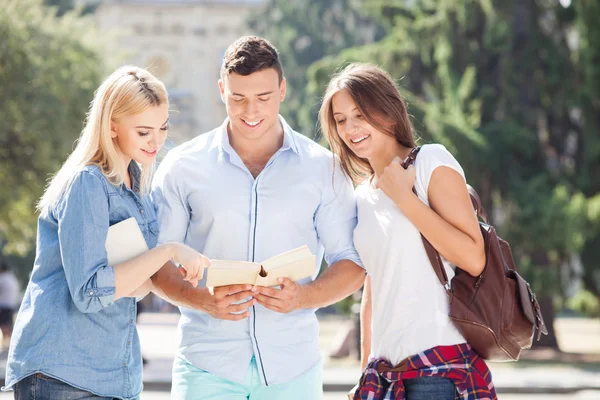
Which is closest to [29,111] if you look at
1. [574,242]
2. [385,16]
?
[385,16]

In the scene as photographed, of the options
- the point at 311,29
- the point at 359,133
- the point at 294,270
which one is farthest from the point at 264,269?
the point at 311,29

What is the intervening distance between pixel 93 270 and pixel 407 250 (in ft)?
3.87

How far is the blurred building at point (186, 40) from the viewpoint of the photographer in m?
59.2

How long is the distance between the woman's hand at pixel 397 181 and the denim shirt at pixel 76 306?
3.43 ft

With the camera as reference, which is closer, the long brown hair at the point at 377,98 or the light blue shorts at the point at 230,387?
the light blue shorts at the point at 230,387

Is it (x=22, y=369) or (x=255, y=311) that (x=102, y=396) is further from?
(x=255, y=311)

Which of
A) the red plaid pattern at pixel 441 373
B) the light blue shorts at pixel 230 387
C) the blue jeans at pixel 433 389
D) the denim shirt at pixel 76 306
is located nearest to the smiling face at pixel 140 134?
the denim shirt at pixel 76 306

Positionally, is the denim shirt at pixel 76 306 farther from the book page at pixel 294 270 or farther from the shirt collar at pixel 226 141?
the shirt collar at pixel 226 141

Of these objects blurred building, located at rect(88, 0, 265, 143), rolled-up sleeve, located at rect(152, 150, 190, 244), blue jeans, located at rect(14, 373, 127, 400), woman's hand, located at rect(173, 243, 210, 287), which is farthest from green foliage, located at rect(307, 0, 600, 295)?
blurred building, located at rect(88, 0, 265, 143)

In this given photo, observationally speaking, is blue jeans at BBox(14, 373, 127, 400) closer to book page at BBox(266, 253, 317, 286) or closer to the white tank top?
book page at BBox(266, 253, 317, 286)

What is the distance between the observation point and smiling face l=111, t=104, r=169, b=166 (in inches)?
148

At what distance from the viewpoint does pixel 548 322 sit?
20.3 meters

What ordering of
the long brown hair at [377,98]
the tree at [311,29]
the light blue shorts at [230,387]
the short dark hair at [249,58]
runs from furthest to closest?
the tree at [311,29] < the short dark hair at [249,58] < the long brown hair at [377,98] < the light blue shorts at [230,387]

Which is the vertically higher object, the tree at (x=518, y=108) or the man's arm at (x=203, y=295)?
the tree at (x=518, y=108)
